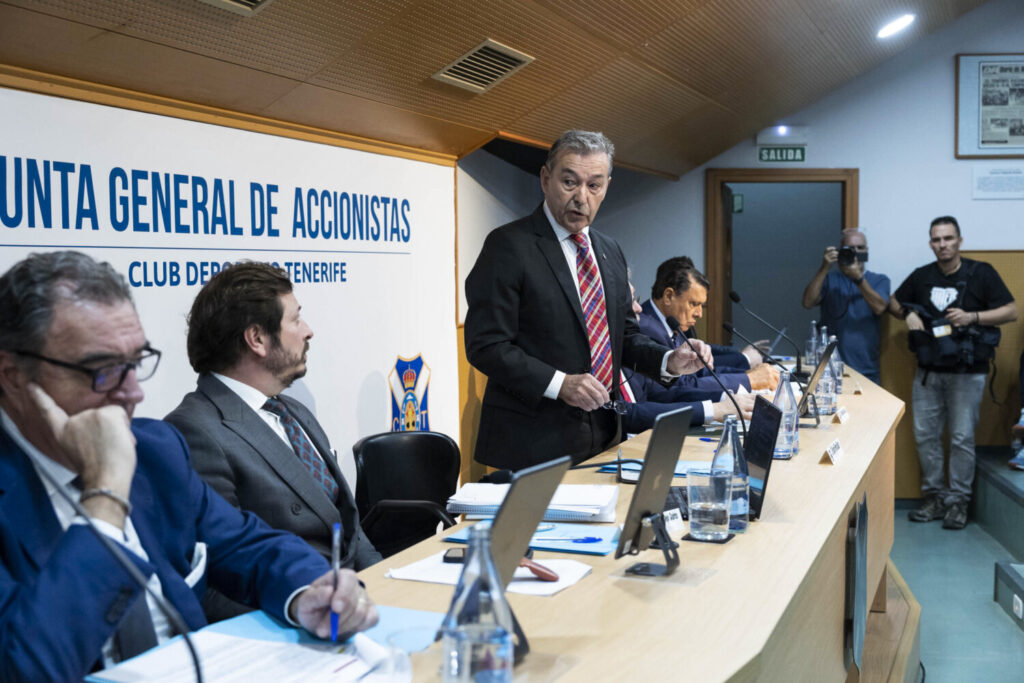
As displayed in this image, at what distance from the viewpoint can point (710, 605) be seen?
147 centimetres

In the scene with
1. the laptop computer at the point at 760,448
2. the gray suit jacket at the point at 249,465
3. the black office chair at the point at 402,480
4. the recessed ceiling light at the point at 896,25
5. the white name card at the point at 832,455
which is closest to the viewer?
the gray suit jacket at the point at 249,465

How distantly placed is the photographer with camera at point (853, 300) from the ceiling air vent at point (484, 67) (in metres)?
3.13

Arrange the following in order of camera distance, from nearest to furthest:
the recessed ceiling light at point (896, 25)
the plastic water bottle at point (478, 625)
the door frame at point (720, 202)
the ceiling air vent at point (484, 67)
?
the plastic water bottle at point (478, 625), the ceiling air vent at point (484, 67), the recessed ceiling light at point (896, 25), the door frame at point (720, 202)

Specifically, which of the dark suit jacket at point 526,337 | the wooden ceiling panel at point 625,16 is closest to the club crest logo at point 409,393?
the dark suit jacket at point 526,337

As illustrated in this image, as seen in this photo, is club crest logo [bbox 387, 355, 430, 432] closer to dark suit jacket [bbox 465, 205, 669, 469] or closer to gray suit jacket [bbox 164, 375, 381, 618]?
dark suit jacket [bbox 465, 205, 669, 469]

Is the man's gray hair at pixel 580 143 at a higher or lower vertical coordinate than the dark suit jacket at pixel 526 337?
higher

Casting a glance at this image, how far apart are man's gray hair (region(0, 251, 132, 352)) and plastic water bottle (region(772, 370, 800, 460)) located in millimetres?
1881

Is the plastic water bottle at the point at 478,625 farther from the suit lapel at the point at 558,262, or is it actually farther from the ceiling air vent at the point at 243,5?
the ceiling air vent at the point at 243,5

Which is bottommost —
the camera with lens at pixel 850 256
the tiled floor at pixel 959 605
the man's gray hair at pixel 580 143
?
the tiled floor at pixel 959 605

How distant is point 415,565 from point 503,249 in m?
1.23

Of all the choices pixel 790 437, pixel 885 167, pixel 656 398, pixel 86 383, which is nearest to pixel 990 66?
pixel 885 167

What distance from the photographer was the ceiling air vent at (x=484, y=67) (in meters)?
3.57

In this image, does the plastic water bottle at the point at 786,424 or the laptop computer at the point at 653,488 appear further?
the plastic water bottle at the point at 786,424

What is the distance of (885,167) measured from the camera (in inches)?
259
